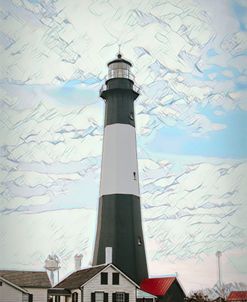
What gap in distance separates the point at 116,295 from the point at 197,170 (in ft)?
5.70

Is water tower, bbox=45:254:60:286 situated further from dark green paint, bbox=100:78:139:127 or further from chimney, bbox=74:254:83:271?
dark green paint, bbox=100:78:139:127

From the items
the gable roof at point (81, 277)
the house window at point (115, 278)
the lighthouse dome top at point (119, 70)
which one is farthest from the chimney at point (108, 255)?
the lighthouse dome top at point (119, 70)

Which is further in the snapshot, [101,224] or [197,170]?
[101,224]

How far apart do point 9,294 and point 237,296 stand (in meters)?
2.80

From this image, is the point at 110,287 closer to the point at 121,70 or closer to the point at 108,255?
the point at 108,255

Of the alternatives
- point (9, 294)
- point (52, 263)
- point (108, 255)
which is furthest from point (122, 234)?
point (9, 294)

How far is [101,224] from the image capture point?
7895mm

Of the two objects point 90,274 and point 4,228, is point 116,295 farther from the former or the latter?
point 4,228

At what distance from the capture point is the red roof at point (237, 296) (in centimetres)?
A: 712

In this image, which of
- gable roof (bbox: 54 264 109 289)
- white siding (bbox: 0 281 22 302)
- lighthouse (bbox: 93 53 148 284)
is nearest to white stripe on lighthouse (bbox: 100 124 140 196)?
lighthouse (bbox: 93 53 148 284)

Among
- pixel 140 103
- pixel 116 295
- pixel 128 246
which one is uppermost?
pixel 140 103

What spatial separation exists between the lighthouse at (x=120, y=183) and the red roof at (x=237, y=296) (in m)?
1.06

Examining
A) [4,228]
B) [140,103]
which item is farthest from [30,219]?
[140,103]

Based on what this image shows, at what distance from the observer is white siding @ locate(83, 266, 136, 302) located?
275 inches
